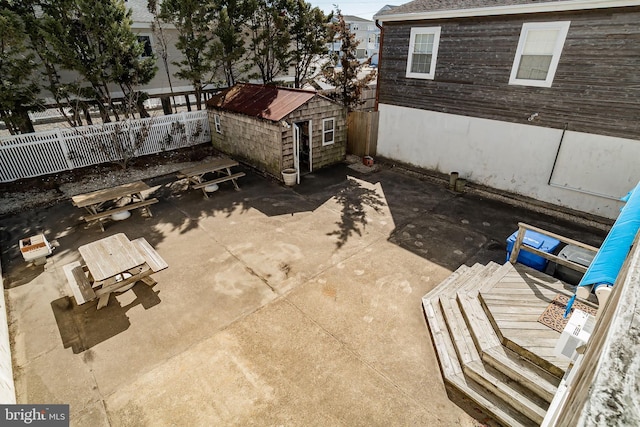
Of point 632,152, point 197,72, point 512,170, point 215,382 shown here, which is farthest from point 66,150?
point 632,152

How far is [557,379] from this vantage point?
475 centimetres

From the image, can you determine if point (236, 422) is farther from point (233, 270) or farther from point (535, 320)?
point (535, 320)

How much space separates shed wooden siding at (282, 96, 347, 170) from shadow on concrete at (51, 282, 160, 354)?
22.8 feet

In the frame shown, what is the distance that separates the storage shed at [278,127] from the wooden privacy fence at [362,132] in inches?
34.5

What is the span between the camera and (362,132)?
14750 mm

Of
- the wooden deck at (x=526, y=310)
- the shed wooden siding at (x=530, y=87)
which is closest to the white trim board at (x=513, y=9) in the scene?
the shed wooden siding at (x=530, y=87)

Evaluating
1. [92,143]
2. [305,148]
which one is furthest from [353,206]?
[92,143]

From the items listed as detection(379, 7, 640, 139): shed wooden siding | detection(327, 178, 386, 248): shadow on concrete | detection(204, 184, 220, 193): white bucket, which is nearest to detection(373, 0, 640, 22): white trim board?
detection(379, 7, 640, 139): shed wooden siding

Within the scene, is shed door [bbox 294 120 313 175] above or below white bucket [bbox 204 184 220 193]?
above

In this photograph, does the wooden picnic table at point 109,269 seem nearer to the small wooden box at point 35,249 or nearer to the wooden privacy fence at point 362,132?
the small wooden box at point 35,249

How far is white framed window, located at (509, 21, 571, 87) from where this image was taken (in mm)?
9336

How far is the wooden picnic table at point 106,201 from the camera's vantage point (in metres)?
9.28

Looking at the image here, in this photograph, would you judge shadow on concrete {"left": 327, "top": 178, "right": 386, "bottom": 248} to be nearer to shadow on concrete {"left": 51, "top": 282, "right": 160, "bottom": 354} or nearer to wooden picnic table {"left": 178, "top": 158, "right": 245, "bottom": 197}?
wooden picnic table {"left": 178, "top": 158, "right": 245, "bottom": 197}

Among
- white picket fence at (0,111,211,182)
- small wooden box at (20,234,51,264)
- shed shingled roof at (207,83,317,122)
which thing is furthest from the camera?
shed shingled roof at (207,83,317,122)
